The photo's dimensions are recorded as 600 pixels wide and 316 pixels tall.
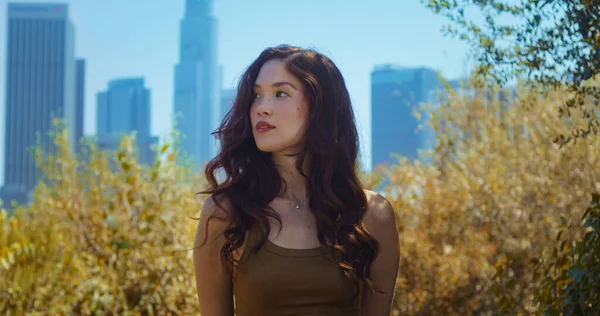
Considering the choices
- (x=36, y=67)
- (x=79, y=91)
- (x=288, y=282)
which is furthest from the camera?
(x=36, y=67)

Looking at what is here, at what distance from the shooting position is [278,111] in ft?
5.71

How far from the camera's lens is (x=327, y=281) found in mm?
1656

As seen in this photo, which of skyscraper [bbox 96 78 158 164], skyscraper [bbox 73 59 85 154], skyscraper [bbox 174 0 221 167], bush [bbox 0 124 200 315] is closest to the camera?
bush [bbox 0 124 200 315]

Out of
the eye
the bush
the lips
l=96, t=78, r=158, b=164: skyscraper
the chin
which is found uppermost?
l=96, t=78, r=158, b=164: skyscraper

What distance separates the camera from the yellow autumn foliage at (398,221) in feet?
12.8

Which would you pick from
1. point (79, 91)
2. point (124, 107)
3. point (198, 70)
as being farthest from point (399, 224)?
point (198, 70)

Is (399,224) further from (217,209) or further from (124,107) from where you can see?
(124,107)

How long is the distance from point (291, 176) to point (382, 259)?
337 mm

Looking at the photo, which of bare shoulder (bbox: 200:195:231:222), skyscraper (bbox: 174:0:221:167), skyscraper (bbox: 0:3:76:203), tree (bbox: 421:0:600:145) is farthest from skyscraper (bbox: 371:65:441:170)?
skyscraper (bbox: 0:3:76:203)

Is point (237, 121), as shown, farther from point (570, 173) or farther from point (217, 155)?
point (570, 173)

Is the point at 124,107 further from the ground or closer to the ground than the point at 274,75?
further from the ground

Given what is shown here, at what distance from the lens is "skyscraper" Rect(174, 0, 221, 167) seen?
99.5 m

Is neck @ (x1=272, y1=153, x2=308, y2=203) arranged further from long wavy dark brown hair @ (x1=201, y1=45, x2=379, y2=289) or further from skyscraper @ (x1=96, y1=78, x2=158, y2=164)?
skyscraper @ (x1=96, y1=78, x2=158, y2=164)

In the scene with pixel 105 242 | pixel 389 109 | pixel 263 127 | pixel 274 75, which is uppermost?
pixel 389 109
